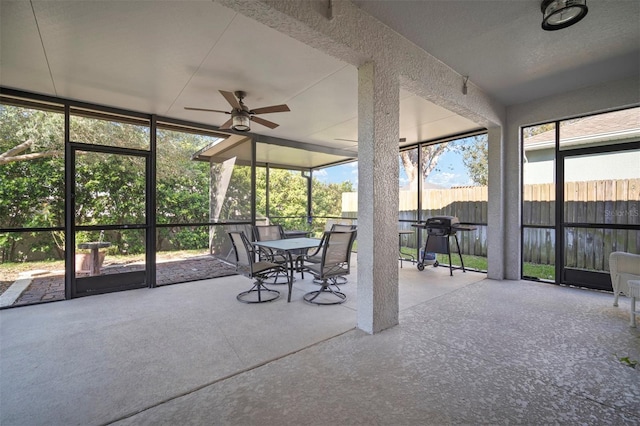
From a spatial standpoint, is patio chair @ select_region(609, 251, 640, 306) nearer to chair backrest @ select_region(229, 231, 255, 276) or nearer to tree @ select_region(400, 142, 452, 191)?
chair backrest @ select_region(229, 231, 255, 276)

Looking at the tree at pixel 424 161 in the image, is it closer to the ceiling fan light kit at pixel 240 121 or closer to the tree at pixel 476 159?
the tree at pixel 476 159

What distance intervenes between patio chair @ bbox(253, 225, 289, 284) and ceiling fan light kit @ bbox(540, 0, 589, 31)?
3.92m

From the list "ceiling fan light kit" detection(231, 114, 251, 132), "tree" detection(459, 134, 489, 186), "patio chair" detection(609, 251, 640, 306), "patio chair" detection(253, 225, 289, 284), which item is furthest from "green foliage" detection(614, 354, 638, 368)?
"tree" detection(459, 134, 489, 186)

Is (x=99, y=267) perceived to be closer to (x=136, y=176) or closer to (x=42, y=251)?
(x=42, y=251)

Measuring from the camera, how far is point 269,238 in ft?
16.6

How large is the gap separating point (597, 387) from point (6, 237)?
20.0ft

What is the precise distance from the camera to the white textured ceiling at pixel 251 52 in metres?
2.35

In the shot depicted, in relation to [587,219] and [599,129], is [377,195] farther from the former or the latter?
[599,129]

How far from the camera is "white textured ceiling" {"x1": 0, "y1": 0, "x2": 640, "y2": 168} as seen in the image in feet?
7.70

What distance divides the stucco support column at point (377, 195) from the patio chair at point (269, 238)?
202 cm

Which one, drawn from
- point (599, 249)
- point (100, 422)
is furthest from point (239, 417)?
point (599, 249)

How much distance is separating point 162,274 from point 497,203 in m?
5.73

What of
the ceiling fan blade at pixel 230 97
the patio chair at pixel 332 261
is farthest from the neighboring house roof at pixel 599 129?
the ceiling fan blade at pixel 230 97

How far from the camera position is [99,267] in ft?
13.6
